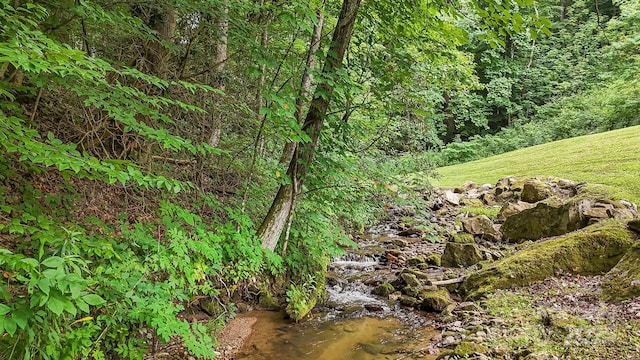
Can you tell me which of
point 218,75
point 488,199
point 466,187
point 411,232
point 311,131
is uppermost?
point 218,75

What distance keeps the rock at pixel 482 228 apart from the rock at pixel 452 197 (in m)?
4.17

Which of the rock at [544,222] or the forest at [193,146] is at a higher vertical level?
the forest at [193,146]

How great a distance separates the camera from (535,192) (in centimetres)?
1146

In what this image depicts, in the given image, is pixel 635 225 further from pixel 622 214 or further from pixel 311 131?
pixel 311 131

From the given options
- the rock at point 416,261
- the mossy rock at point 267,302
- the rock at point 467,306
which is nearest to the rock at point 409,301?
the rock at point 467,306

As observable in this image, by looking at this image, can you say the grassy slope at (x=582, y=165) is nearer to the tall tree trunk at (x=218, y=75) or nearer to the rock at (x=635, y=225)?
the rock at (x=635, y=225)

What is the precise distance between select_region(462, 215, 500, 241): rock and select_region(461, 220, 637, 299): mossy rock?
3.32 meters

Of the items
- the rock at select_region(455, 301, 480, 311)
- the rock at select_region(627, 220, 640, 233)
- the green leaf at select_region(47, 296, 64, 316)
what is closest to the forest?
the green leaf at select_region(47, 296, 64, 316)

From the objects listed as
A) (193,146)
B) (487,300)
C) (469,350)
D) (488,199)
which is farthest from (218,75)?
(488,199)

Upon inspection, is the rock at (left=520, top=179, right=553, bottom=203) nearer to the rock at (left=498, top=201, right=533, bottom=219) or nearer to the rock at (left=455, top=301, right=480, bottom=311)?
the rock at (left=498, top=201, right=533, bottom=219)

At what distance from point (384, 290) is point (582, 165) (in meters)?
12.0

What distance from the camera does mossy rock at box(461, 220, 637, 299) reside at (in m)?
5.76

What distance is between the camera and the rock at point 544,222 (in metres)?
7.91

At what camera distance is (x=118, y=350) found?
3.20m
